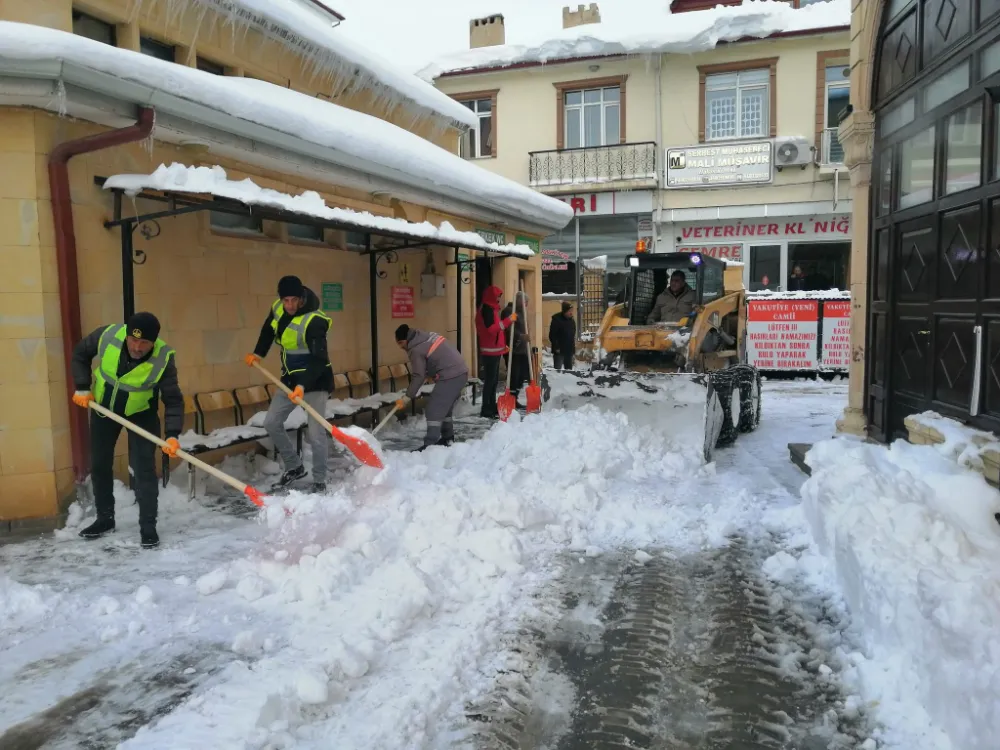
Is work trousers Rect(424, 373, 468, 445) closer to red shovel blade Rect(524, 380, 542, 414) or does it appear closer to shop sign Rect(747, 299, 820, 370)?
red shovel blade Rect(524, 380, 542, 414)

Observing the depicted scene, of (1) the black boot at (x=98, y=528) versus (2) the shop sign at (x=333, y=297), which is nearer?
(1) the black boot at (x=98, y=528)

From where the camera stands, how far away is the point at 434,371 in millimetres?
7699

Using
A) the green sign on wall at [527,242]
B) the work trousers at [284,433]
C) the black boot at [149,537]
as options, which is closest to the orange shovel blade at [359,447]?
the work trousers at [284,433]

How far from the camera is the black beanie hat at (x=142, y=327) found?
4.78 m

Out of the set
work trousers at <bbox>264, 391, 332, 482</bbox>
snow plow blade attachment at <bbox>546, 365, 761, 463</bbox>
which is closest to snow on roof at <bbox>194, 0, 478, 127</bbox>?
work trousers at <bbox>264, 391, 332, 482</bbox>

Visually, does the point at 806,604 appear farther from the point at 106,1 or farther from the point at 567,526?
the point at 106,1

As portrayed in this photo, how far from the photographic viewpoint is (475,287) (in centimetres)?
1234

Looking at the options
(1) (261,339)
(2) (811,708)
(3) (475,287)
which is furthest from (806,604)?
(3) (475,287)

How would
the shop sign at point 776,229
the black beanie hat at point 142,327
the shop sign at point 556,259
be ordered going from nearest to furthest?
the black beanie hat at point 142,327, the shop sign at point 776,229, the shop sign at point 556,259

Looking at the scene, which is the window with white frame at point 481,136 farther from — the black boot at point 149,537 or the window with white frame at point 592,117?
the black boot at point 149,537

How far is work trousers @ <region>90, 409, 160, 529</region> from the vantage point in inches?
197

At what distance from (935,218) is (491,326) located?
18.0ft

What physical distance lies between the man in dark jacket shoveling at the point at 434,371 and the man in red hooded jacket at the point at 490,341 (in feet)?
7.17

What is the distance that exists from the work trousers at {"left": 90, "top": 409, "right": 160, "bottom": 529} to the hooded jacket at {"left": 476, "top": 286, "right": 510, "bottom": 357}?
5.38 meters
